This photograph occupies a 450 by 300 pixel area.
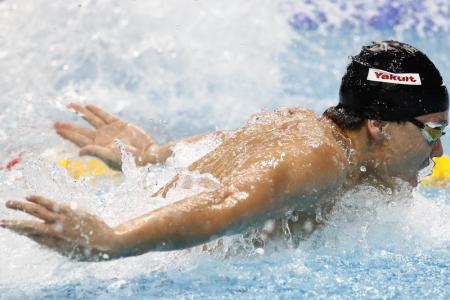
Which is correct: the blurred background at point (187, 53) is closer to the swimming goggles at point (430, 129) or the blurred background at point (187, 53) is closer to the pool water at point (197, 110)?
the pool water at point (197, 110)

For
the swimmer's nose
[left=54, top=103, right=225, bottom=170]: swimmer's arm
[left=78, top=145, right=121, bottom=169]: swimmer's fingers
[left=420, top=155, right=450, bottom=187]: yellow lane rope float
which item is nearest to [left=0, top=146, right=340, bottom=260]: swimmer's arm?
the swimmer's nose

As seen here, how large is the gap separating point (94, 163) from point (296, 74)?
1.95 metres

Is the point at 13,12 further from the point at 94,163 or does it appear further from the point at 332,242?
the point at 332,242

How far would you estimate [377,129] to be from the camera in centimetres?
223

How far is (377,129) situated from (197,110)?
2.73m

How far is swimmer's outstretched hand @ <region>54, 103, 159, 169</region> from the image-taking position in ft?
10.7

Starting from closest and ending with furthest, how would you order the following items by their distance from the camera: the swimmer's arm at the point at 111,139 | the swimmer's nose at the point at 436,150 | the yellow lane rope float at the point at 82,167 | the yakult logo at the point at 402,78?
the yakult logo at the point at 402,78 → the swimmer's nose at the point at 436,150 → the swimmer's arm at the point at 111,139 → the yellow lane rope float at the point at 82,167

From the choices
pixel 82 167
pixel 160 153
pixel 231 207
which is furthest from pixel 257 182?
pixel 82 167

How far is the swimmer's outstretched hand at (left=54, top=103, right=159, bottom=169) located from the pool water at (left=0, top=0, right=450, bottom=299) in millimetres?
266

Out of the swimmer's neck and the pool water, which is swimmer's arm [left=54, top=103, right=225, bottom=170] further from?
the swimmer's neck

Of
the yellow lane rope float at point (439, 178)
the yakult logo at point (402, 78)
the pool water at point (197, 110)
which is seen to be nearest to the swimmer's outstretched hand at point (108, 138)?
the pool water at point (197, 110)

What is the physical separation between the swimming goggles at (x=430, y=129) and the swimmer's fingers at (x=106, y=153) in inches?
56.7

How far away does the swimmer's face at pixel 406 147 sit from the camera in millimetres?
2250

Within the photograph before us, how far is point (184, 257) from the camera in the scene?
2.19 meters
